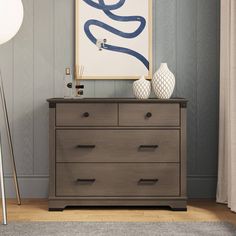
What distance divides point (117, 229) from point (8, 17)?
1545 mm

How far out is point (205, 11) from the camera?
444 cm

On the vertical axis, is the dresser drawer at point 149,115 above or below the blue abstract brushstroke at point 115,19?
below

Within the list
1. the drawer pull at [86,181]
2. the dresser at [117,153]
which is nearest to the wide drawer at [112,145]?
the dresser at [117,153]

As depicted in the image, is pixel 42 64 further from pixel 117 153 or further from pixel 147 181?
pixel 147 181

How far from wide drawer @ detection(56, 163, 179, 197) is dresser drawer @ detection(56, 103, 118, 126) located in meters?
0.30

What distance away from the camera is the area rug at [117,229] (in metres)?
3.27

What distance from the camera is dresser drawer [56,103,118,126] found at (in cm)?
397

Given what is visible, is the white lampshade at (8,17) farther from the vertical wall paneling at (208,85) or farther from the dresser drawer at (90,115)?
the vertical wall paneling at (208,85)

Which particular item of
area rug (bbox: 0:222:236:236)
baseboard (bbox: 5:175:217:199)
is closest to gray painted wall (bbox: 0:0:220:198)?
baseboard (bbox: 5:175:217:199)

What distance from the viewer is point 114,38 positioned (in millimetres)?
4418

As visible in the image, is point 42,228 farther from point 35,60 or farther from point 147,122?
point 35,60

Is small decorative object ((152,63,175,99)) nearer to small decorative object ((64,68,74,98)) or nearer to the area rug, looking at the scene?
small decorative object ((64,68,74,98))

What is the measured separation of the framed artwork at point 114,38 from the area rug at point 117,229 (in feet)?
4.46

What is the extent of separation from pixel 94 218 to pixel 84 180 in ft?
1.19
